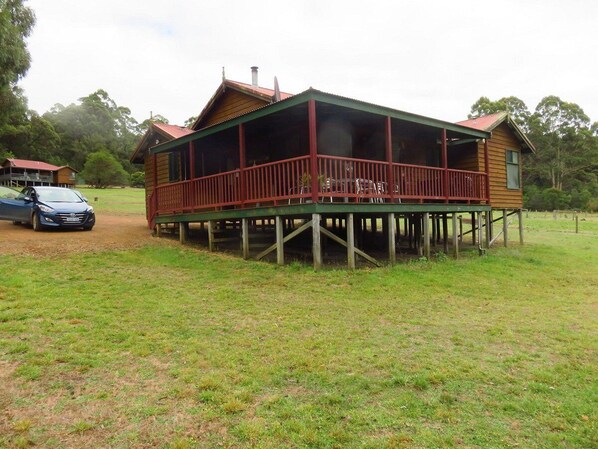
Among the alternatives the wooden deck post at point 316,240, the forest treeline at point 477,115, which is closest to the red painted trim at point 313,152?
the wooden deck post at point 316,240

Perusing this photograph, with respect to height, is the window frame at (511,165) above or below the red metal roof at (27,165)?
below

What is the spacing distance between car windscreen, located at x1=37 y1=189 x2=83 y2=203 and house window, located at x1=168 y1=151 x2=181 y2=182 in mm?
4342

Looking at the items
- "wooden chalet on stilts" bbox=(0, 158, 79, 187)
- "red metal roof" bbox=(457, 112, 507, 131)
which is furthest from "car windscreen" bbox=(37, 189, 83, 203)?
"wooden chalet on stilts" bbox=(0, 158, 79, 187)

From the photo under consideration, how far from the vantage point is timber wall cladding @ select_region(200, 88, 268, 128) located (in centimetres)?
1509

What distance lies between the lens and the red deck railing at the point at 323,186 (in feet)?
32.3

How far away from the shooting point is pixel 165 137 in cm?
1798

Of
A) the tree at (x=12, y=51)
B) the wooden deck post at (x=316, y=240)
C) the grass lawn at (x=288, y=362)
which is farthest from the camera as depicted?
the tree at (x=12, y=51)

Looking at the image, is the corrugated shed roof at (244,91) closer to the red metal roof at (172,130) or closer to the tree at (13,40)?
the red metal roof at (172,130)

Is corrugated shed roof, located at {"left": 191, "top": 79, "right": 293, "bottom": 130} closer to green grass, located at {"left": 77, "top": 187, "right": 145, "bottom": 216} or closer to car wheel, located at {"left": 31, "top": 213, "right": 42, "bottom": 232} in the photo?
car wheel, located at {"left": 31, "top": 213, "right": 42, "bottom": 232}

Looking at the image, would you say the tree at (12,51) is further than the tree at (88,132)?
No

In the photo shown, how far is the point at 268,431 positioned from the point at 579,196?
65.9m

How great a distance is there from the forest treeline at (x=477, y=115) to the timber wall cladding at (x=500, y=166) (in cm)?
3288

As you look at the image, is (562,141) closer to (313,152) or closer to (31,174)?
(313,152)

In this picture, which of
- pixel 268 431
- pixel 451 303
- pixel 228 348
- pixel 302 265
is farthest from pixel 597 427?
pixel 302 265
